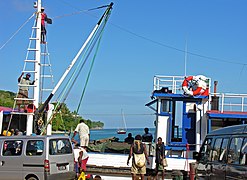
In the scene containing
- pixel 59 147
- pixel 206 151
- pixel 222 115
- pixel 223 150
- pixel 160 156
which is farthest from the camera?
pixel 222 115

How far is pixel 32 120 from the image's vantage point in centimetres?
1980

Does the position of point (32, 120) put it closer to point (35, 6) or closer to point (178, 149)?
point (35, 6)

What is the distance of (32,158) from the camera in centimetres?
1353

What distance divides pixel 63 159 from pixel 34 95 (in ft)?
21.8

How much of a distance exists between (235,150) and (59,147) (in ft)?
20.4

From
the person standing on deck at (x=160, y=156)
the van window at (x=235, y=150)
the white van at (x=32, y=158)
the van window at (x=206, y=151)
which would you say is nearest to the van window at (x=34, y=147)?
the white van at (x=32, y=158)

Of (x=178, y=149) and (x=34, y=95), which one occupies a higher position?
(x=34, y=95)

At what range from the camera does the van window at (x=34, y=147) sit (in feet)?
44.4

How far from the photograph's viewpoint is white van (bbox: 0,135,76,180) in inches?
529

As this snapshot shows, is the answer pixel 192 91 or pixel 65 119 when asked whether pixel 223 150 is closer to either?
pixel 192 91

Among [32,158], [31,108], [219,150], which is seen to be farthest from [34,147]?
[31,108]

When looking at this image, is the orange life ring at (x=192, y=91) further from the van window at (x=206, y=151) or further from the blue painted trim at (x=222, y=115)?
→ the van window at (x=206, y=151)

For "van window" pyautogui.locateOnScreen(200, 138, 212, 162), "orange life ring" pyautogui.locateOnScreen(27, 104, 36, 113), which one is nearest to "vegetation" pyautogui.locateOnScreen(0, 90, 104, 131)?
"orange life ring" pyautogui.locateOnScreen(27, 104, 36, 113)

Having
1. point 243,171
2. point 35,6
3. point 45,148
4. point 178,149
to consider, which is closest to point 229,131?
point 243,171
